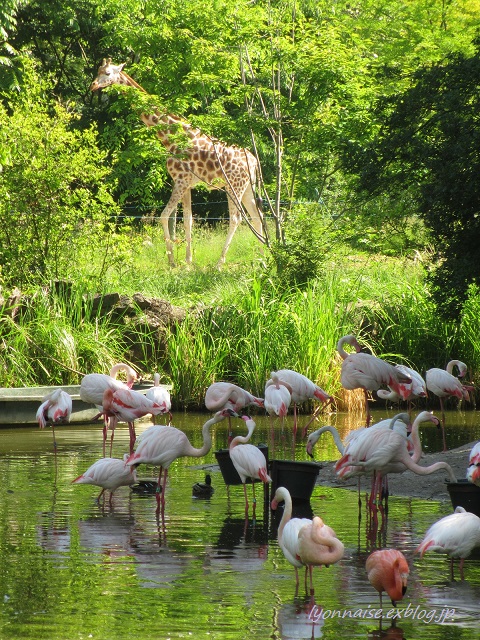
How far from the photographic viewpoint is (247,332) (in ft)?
53.5

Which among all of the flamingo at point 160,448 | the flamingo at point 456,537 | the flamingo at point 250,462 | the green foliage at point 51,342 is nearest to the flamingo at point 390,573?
the flamingo at point 456,537

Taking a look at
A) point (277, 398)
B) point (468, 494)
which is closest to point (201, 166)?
point (277, 398)

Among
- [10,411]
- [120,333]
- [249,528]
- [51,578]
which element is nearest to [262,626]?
[51,578]

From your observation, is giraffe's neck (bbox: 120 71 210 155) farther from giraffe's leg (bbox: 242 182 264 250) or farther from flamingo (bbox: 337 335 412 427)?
flamingo (bbox: 337 335 412 427)

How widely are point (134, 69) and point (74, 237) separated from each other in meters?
7.13

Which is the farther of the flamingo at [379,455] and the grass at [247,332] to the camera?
the grass at [247,332]

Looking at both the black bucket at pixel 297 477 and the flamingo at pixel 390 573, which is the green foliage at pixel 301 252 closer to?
the black bucket at pixel 297 477

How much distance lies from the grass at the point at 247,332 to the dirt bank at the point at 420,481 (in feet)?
15.0

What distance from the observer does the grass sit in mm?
15562

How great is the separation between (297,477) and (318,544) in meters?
2.66

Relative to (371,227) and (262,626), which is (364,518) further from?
(371,227)

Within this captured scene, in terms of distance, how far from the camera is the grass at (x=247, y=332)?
15.6 m

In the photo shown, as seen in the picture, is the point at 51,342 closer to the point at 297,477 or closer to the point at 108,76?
the point at 297,477

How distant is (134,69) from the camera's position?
77.5ft
